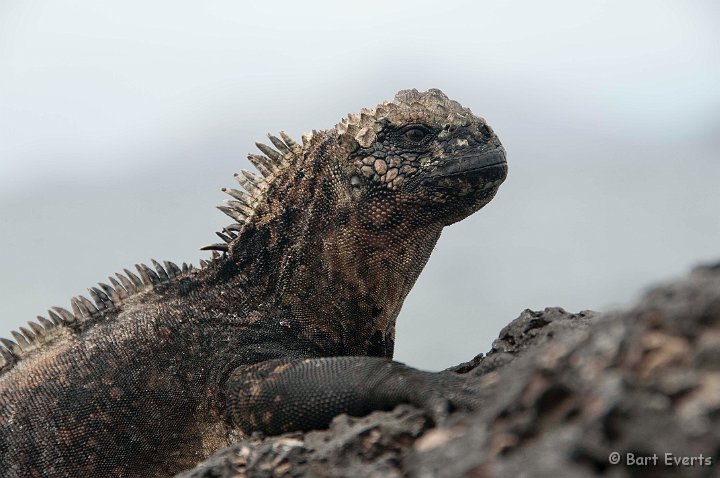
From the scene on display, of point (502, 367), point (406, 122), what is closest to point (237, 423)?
point (502, 367)

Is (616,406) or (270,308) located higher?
(270,308)

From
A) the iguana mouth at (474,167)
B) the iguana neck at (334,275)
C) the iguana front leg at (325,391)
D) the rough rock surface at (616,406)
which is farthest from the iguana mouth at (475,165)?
the rough rock surface at (616,406)

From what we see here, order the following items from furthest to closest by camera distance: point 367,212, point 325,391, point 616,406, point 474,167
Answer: point 367,212, point 474,167, point 325,391, point 616,406

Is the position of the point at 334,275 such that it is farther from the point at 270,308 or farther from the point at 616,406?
the point at 616,406

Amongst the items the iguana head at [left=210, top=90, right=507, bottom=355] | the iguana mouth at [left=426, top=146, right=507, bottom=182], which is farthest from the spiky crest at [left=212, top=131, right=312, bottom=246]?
the iguana mouth at [left=426, top=146, right=507, bottom=182]

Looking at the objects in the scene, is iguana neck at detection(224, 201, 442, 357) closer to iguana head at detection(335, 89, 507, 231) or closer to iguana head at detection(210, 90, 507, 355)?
iguana head at detection(210, 90, 507, 355)

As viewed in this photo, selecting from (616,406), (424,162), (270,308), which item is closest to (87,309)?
(270,308)
